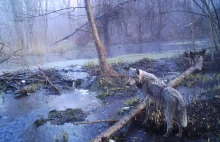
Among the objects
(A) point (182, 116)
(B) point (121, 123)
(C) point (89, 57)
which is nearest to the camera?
(A) point (182, 116)

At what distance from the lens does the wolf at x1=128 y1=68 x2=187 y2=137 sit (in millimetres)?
5289

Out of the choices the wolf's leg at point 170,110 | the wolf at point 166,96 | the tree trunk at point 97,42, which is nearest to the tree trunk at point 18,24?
the tree trunk at point 97,42

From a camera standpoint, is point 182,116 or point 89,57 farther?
point 89,57

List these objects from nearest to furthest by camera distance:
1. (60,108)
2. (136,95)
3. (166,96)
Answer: (166,96) < (60,108) < (136,95)

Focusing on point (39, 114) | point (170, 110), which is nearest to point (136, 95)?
point (39, 114)

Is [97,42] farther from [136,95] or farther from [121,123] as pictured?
[121,123]

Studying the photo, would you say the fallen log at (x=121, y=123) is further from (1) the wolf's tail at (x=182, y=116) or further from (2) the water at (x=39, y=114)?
(1) the wolf's tail at (x=182, y=116)

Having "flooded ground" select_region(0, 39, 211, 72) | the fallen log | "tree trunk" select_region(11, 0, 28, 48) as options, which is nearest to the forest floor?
the fallen log

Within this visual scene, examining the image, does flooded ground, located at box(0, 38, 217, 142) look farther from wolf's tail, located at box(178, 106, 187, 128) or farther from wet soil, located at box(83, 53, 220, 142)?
wolf's tail, located at box(178, 106, 187, 128)

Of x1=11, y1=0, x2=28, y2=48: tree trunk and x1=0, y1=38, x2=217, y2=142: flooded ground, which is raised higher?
x1=11, y1=0, x2=28, y2=48: tree trunk

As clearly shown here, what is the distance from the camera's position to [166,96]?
5.45 m

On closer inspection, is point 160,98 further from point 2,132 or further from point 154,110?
point 2,132

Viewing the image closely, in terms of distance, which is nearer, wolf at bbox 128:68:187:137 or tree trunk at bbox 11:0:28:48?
wolf at bbox 128:68:187:137

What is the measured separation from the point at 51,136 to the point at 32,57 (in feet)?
60.2
